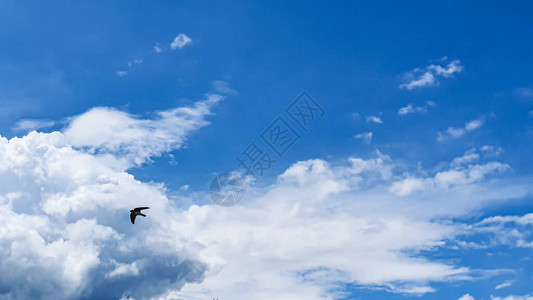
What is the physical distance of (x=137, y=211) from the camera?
80.9 meters
